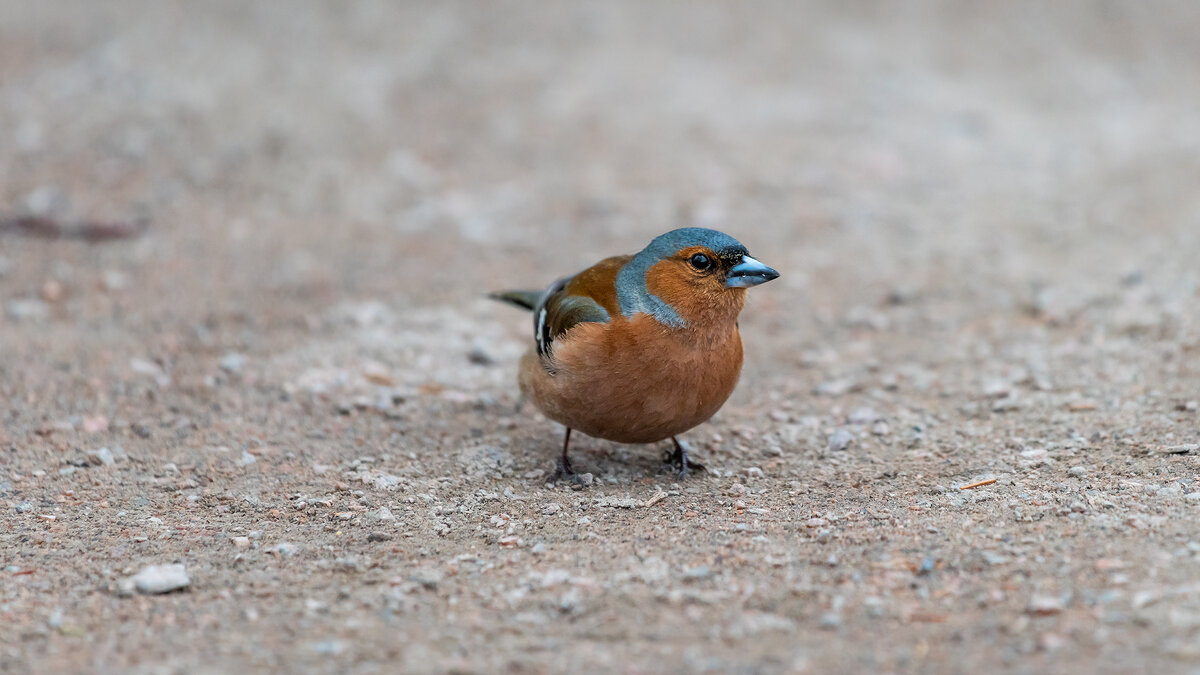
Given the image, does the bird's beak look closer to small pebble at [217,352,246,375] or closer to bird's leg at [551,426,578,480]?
bird's leg at [551,426,578,480]

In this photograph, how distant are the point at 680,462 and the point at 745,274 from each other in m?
1.08

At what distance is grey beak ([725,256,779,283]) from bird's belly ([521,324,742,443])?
Result: 10.3 inches

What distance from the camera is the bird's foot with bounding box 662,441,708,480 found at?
536 cm

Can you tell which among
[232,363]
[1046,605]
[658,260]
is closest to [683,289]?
[658,260]

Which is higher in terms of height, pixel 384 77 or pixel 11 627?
pixel 384 77

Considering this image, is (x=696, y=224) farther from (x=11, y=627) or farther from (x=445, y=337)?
(x=11, y=627)

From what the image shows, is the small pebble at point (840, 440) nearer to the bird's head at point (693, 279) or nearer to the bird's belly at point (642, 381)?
the bird's belly at point (642, 381)

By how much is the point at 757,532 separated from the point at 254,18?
31.1 ft

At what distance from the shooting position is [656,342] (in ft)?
15.9

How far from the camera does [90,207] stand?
29.0 ft

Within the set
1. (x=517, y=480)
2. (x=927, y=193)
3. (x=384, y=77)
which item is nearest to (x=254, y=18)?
(x=384, y=77)

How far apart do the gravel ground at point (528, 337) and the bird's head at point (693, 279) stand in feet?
2.80

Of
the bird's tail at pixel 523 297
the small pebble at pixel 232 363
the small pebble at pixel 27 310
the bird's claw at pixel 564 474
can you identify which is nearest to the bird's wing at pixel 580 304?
the bird's tail at pixel 523 297

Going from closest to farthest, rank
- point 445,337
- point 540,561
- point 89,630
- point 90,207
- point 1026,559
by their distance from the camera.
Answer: point 89,630 < point 1026,559 < point 540,561 < point 445,337 < point 90,207
